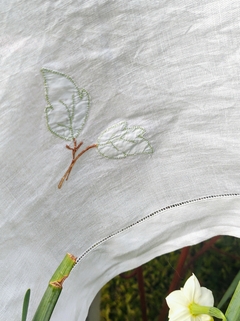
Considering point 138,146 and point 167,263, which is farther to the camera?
point 167,263

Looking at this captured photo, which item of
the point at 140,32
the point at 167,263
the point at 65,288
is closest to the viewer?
the point at 140,32

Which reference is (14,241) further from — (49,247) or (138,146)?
(138,146)

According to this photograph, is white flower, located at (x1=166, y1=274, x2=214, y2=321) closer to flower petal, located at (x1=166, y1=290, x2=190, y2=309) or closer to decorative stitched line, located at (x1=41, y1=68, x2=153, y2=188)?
flower petal, located at (x1=166, y1=290, x2=190, y2=309)

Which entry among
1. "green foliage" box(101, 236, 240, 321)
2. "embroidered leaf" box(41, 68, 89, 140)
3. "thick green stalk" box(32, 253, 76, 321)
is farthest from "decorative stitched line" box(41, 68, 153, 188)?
"green foliage" box(101, 236, 240, 321)

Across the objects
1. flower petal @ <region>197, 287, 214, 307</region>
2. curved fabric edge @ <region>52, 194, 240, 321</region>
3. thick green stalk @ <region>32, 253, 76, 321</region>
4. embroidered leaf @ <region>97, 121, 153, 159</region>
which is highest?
embroidered leaf @ <region>97, 121, 153, 159</region>

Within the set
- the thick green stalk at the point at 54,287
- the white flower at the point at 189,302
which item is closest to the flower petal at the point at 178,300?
the white flower at the point at 189,302

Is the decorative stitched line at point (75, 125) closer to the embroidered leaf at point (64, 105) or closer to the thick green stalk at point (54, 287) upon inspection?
the embroidered leaf at point (64, 105)

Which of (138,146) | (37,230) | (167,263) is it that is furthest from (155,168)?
(167,263)

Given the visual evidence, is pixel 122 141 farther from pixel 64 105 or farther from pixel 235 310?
pixel 235 310
